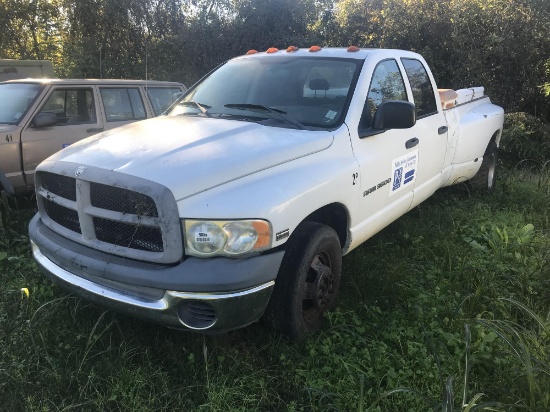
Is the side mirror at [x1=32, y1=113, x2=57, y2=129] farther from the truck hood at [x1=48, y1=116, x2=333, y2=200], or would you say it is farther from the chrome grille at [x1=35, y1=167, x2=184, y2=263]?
the chrome grille at [x1=35, y1=167, x2=184, y2=263]

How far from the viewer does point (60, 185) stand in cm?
283

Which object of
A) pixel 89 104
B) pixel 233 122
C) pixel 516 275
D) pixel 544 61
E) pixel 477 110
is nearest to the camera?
pixel 233 122

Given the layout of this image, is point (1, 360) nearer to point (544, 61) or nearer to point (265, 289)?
point (265, 289)

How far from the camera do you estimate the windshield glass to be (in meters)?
5.52

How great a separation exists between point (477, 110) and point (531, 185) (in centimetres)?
151

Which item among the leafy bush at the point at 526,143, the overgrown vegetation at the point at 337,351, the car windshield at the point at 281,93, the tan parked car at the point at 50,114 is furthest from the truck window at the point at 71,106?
the leafy bush at the point at 526,143

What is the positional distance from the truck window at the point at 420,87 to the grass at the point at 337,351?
142 centimetres

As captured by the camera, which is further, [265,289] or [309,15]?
[309,15]

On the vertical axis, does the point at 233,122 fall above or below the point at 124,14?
below

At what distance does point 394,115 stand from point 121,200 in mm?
1920

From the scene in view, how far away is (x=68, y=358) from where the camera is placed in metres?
2.70

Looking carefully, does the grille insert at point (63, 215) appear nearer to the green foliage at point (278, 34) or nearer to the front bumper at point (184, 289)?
the front bumper at point (184, 289)

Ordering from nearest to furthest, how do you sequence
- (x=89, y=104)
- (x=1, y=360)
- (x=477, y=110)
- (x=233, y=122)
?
(x=1, y=360) → (x=233, y=122) → (x=477, y=110) → (x=89, y=104)

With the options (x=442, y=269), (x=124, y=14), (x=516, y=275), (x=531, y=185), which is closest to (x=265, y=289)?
(x=442, y=269)
